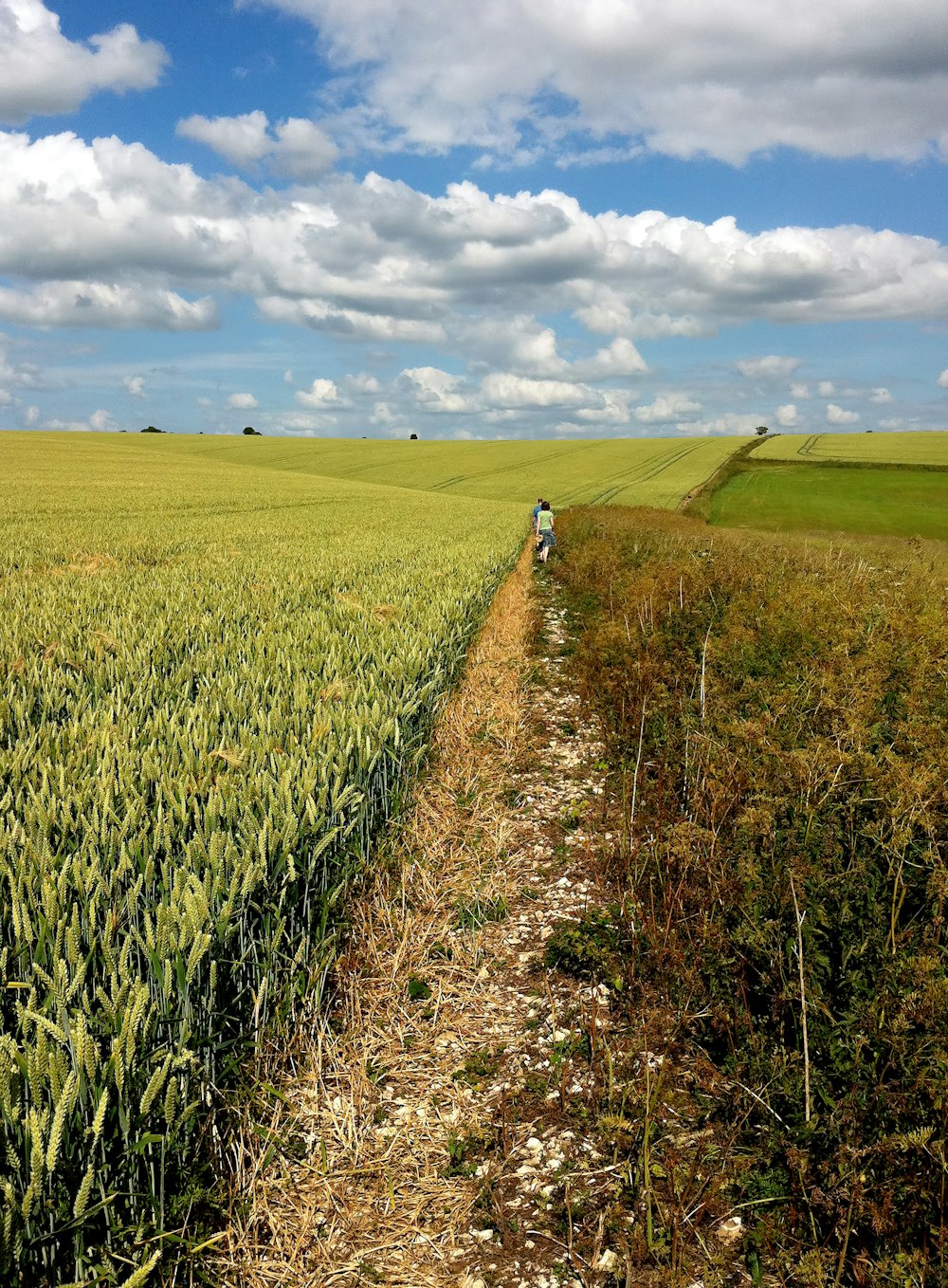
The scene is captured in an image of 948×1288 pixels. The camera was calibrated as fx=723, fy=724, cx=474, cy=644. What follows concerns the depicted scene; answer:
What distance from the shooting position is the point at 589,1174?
272 centimetres

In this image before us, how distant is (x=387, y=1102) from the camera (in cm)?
308

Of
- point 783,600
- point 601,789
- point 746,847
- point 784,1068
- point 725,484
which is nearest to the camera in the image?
point 784,1068

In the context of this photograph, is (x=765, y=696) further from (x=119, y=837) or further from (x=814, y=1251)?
(x=119, y=837)

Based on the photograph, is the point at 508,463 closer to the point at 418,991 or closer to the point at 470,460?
the point at 470,460

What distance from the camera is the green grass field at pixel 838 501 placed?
124 ft

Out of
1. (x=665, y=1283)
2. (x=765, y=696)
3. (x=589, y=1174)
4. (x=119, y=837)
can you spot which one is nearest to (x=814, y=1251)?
(x=665, y=1283)

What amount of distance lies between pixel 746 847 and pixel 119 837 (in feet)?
9.95

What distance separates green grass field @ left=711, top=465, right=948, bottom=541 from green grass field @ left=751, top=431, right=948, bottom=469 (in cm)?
537

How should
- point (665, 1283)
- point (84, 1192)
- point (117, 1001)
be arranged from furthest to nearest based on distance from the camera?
point (665, 1283) < point (117, 1001) < point (84, 1192)

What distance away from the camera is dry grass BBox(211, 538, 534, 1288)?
2434mm

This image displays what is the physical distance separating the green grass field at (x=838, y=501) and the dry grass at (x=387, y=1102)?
31778 mm

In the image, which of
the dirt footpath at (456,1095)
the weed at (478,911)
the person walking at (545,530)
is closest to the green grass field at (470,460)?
the person walking at (545,530)

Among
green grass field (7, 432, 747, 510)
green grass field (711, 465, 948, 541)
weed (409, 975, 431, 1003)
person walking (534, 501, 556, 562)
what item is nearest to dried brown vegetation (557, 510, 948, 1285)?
weed (409, 975, 431, 1003)

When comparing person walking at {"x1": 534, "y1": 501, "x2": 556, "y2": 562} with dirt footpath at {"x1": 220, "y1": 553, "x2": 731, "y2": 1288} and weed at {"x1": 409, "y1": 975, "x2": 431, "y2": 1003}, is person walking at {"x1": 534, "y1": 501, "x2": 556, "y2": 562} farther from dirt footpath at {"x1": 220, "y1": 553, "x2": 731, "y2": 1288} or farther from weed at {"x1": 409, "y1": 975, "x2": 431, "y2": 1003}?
weed at {"x1": 409, "y1": 975, "x2": 431, "y2": 1003}
